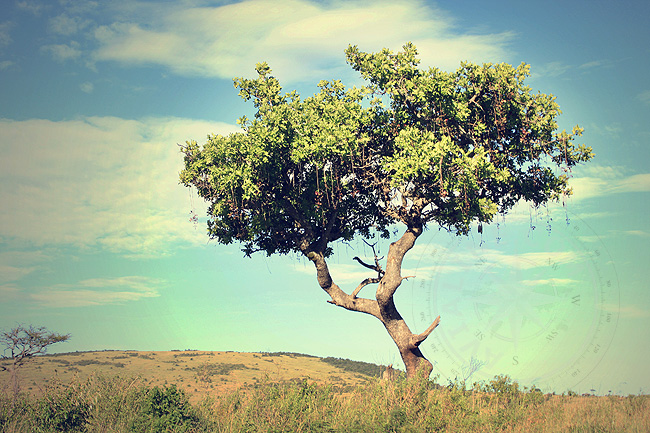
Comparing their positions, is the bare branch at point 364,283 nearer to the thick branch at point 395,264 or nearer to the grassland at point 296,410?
the thick branch at point 395,264

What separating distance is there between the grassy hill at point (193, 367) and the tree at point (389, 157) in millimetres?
34946

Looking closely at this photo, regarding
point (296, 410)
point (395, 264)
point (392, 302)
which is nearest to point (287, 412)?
point (296, 410)

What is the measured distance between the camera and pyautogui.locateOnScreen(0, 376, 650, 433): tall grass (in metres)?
13.9

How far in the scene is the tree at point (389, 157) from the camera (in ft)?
64.9

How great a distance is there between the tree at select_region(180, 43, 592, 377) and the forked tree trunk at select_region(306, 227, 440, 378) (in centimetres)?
4

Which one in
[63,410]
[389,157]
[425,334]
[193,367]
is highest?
[389,157]

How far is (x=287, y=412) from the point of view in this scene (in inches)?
563

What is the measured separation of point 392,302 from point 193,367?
52000 mm

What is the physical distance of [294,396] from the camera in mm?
14734

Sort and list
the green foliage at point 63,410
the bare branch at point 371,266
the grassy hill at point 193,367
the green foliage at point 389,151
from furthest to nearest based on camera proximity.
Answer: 1. the grassy hill at point 193,367
2. the bare branch at point 371,266
3. the green foliage at point 389,151
4. the green foliage at point 63,410

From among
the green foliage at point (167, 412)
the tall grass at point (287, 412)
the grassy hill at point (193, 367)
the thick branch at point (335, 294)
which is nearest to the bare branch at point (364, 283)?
the thick branch at point (335, 294)

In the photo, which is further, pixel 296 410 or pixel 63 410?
pixel 63 410

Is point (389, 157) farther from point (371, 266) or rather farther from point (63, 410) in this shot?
Result: point (63, 410)

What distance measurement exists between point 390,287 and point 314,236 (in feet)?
14.1
